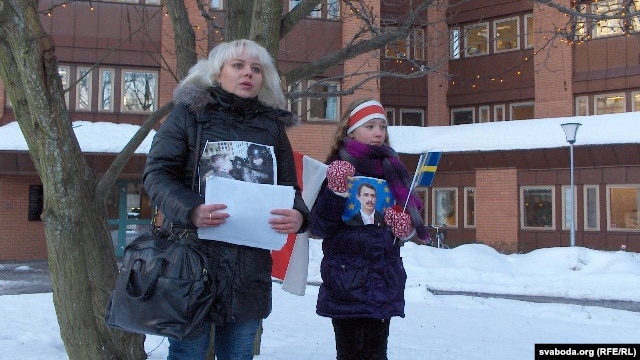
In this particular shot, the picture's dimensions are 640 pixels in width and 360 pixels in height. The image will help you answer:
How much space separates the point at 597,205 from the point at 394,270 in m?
16.9

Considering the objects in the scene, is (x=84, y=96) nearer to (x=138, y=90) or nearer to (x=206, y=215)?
(x=138, y=90)

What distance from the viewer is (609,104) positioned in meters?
19.8

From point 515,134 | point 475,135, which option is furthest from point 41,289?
point 515,134

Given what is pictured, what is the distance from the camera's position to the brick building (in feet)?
57.8

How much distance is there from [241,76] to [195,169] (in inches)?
17.6

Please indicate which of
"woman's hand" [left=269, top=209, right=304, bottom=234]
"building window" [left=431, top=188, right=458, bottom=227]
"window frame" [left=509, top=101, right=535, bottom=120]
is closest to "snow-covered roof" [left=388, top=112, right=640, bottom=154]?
"window frame" [left=509, top=101, right=535, bottom=120]

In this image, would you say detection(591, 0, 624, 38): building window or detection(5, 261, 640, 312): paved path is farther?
detection(5, 261, 640, 312): paved path

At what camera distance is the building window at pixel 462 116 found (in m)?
22.8

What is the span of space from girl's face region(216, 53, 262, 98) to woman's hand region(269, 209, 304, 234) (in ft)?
1.73

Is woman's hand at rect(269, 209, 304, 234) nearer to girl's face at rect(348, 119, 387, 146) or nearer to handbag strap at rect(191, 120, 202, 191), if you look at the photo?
handbag strap at rect(191, 120, 202, 191)

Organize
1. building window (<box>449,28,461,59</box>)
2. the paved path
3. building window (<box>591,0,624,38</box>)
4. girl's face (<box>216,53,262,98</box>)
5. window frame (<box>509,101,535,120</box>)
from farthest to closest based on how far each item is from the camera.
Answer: window frame (<box>509,101,535,120</box>), the paved path, building window (<box>449,28,461,59</box>), building window (<box>591,0,624,38</box>), girl's face (<box>216,53,262,98</box>)

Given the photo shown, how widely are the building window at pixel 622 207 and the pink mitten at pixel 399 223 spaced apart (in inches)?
660

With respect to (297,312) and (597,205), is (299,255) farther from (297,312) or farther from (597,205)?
(597,205)

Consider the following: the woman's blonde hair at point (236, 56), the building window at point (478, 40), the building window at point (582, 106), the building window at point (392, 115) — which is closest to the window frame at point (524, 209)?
the building window at point (582, 106)
